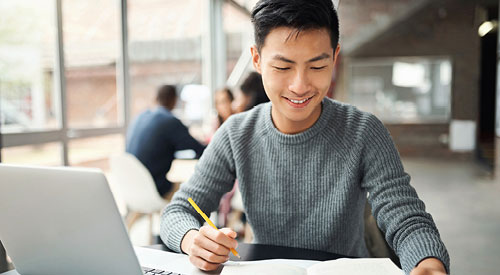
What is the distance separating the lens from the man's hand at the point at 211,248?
2.56 ft

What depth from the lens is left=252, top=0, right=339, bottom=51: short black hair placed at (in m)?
0.93

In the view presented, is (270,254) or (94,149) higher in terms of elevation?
(270,254)

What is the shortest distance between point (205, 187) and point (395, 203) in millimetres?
491

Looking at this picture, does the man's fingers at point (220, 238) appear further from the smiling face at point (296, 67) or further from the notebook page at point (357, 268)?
the smiling face at point (296, 67)

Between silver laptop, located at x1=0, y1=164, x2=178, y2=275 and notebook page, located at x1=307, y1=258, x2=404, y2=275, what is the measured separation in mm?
322

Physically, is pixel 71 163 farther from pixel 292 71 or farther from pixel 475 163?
pixel 475 163

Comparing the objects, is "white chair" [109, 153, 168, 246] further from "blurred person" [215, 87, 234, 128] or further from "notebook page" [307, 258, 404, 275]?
"notebook page" [307, 258, 404, 275]

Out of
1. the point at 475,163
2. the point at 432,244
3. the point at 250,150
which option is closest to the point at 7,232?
the point at 250,150

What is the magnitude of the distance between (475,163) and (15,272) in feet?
21.0

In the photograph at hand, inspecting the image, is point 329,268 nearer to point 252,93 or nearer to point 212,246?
point 212,246

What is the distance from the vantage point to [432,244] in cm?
80

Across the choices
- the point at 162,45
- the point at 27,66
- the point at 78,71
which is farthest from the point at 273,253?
the point at 162,45

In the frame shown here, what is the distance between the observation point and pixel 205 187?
1.11 meters

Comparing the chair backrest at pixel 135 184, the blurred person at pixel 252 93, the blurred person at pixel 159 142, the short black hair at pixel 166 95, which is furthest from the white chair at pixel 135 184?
the blurred person at pixel 252 93
